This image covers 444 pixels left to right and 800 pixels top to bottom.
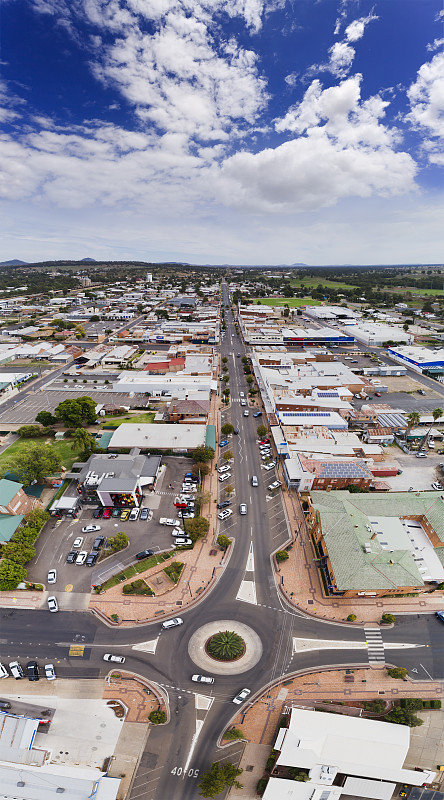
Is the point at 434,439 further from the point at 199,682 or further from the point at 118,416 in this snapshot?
the point at 118,416

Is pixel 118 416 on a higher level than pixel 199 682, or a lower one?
higher

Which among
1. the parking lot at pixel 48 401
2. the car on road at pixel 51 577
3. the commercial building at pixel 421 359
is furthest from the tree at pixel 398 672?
Answer: the commercial building at pixel 421 359

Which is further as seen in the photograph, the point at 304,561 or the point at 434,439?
the point at 434,439

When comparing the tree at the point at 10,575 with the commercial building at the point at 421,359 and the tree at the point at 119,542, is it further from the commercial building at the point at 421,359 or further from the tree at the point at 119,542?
the commercial building at the point at 421,359

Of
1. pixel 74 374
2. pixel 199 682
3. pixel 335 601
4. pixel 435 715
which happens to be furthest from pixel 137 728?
pixel 74 374

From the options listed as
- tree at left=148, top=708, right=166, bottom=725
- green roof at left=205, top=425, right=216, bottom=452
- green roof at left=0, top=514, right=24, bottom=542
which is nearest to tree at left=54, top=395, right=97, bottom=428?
green roof at left=0, top=514, right=24, bottom=542

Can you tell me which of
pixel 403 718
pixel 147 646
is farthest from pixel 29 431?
pixel 403 718

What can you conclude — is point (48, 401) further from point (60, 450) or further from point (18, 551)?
point (18, 551)
